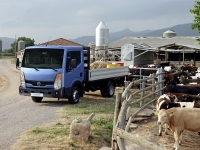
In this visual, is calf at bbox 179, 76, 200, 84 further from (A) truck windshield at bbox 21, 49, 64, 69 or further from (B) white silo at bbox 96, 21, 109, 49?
(B) white silo at bbox 96, 21, 109, 49

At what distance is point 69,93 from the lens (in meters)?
13.1

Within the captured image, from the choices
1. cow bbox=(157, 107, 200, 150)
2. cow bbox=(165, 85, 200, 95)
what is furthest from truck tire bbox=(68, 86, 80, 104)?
cow bbox=(157, 107, 200, 150)

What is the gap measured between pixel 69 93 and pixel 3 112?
277 centimetres

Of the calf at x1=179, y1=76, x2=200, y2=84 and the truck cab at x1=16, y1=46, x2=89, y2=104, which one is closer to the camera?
the truck cab at x1=16, y1=46, x2=89, y2=104

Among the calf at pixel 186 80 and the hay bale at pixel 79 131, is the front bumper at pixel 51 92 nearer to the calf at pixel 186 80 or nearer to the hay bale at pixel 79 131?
the hay bale at pixel 79 131

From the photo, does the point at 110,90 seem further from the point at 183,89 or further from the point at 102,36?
the point at 102,36

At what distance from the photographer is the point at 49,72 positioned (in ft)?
41.7

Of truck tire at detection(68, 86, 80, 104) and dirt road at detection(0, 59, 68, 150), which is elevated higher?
truck tire at detection(68, 86, 80, 104)

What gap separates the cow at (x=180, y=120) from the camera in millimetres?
7461

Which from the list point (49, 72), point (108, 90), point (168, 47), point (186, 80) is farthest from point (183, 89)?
point (168, 47)

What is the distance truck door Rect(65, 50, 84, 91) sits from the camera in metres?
13.0

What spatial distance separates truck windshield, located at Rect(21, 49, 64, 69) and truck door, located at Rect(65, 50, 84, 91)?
38 centimetres

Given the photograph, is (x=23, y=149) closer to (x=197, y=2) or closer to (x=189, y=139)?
(x=189, y=139)

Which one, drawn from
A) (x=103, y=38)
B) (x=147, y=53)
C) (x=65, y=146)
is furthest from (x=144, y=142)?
(x=103, y=38)
